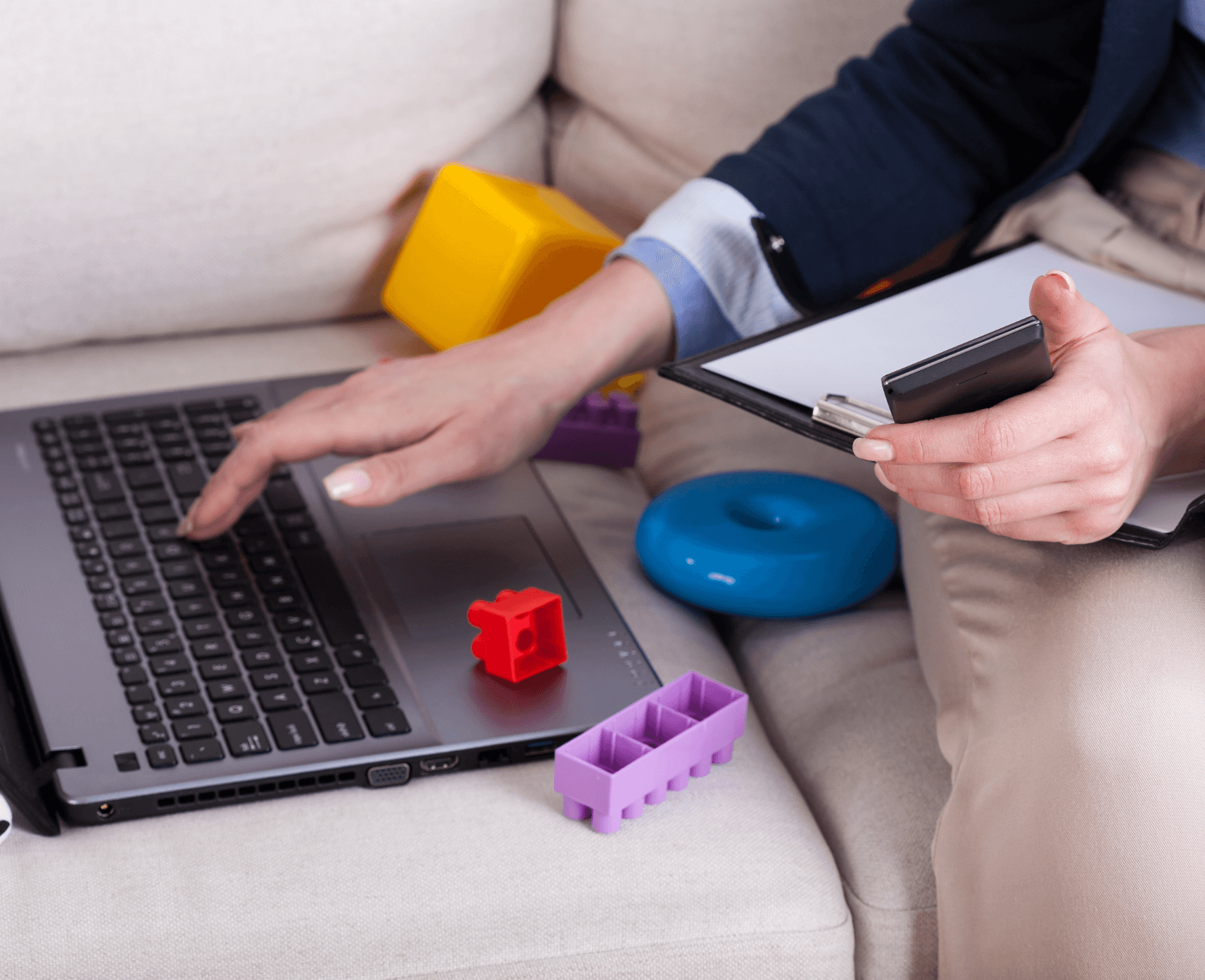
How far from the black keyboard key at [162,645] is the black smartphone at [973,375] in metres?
0.38

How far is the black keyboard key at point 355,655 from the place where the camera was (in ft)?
2.01

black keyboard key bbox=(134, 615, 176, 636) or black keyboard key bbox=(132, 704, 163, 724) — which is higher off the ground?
black keyboard key bbox=(132, 704, 163, 724)

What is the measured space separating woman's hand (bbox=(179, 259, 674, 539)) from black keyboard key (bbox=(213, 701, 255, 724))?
0.13m

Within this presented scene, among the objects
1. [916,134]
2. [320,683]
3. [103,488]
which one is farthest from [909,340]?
[103,488]

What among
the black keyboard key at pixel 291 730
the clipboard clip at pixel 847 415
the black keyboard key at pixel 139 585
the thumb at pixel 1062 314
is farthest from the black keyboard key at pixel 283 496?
the thumb at pixel 1062 314

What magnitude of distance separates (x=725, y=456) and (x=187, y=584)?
16.2 inches

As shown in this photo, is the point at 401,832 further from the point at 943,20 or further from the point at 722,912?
the point at 943,20

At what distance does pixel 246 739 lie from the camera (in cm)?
56

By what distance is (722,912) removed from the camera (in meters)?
0.52

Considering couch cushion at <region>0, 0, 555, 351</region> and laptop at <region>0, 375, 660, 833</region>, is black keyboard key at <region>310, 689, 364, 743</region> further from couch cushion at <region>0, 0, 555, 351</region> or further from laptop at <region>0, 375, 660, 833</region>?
couch cushion at <region>0, 0, 555, 351</region>

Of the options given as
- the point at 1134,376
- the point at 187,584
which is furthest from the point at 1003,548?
the point at 187,584

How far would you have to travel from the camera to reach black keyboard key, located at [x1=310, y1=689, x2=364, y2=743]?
57 cm

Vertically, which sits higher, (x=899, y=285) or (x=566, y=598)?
(x=899, y=285)

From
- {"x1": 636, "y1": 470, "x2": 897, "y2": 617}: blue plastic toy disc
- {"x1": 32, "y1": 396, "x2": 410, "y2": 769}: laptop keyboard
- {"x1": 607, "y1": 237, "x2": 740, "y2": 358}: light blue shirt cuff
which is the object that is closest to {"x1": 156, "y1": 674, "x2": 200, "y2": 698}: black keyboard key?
{"x1": 32, "y1": 396, "x2": 410, "y2": 769}: laptop keyboard
